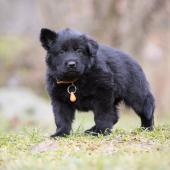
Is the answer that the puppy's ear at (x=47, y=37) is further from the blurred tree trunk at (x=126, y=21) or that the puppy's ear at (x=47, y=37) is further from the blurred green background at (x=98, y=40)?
the blurred tree trunk at (x=126, y=21)

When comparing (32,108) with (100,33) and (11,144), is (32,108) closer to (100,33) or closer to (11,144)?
(100,33)

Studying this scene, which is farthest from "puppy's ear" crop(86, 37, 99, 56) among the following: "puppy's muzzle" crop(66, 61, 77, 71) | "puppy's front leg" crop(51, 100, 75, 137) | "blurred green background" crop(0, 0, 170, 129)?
"blurred green background" crop(0, 0, 170, 129)

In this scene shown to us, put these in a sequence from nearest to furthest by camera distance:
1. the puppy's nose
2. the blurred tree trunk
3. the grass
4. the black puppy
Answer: the grass
the puppy's nose
the black puppy
the blurred tree trunk

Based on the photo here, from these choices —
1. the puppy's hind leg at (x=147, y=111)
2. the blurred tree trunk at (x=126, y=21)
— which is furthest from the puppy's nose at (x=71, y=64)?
the blurred tree trunk at (x=126, y=21)

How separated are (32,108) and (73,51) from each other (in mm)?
13020

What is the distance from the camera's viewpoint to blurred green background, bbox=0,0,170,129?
2136 centimetres

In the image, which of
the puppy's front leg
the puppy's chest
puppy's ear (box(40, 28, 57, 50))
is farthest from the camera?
the puppy's front leg

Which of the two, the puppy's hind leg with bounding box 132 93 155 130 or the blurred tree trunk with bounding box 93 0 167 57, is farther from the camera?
the blurred tree trunk with bounding box 93 0 167 57

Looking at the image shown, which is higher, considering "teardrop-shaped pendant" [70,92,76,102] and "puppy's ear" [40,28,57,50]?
"puppy's ear" [40,28,57,50]

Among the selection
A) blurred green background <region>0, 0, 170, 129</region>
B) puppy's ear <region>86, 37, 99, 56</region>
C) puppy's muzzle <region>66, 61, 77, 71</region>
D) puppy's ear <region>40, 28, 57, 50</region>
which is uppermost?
puppy's ear <region>40, 28, 57, 50</region>

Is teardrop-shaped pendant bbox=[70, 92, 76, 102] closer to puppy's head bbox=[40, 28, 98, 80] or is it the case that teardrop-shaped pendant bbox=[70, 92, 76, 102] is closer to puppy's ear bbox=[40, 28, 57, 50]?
puppy's head bbox=[40, 28, 98, 80]

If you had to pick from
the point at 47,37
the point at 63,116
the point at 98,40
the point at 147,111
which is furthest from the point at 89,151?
the point at 98,40

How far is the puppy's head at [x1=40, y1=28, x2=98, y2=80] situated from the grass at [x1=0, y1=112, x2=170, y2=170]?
2.84ft

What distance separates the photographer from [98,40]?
2441cm
